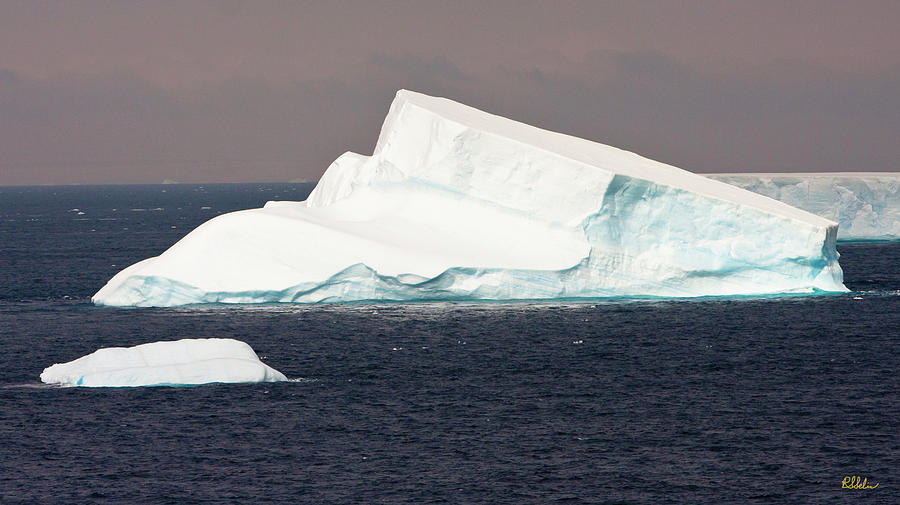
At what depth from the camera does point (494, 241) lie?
37125 mm

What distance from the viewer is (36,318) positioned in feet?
119

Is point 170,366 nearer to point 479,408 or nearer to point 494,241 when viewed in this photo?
point 479,408

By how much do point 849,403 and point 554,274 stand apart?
1364 cm

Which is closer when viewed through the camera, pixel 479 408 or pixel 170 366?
pixel 479 408

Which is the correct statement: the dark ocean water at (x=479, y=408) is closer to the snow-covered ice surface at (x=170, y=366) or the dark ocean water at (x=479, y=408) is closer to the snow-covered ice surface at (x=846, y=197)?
the snow-covered ice surface at (x=170, y=366)

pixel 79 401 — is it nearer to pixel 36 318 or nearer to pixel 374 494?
pixel 374 494
